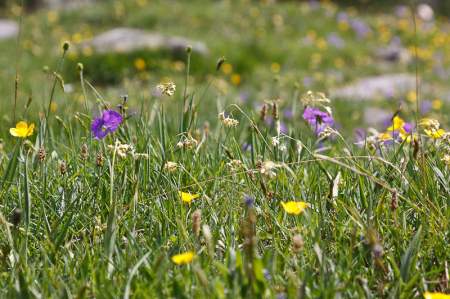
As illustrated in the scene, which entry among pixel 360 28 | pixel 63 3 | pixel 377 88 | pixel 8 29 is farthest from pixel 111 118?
pixel 63 3

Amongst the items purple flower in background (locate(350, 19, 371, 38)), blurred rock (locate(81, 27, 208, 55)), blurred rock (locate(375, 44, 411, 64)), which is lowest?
blurred rock (locate(375, 44, 411, 64))

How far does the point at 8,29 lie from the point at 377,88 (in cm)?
709

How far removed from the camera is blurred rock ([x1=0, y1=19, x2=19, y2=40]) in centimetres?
1156

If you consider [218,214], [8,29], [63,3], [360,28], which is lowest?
[8,29]

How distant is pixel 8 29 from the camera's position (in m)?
12.3

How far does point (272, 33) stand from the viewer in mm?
11055

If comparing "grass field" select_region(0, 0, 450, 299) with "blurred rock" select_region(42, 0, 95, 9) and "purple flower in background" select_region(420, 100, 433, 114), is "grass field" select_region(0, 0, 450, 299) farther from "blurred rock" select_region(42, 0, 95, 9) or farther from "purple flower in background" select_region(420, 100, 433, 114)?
"blurred rock" select_region(42, 0, 95, 9)

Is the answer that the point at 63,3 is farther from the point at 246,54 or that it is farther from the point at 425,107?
the point at 425,107

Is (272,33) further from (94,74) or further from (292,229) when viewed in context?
(292,229)

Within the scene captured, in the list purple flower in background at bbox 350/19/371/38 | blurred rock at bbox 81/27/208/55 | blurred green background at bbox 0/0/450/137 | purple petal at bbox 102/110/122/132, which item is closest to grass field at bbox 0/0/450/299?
purple petal at bbox 102/110/122/132

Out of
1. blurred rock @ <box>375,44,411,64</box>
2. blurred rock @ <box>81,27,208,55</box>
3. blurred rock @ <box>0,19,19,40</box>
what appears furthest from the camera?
blurred rock @ <box>0,19,19,40</box>

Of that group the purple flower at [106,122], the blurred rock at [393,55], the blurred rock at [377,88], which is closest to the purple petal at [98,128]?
the purple flower at [106,122]

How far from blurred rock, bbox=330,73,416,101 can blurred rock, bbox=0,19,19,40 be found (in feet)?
19.2

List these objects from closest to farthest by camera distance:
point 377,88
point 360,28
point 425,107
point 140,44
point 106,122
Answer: point 106,122 → point 425,107 → point 377,88 → point 140,44 → point 360,28
